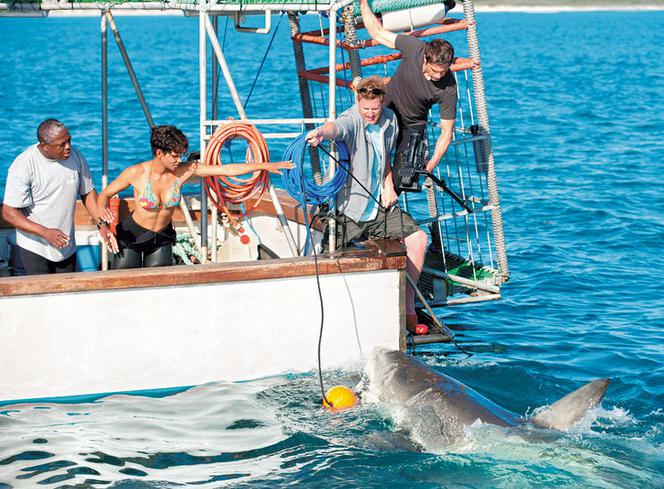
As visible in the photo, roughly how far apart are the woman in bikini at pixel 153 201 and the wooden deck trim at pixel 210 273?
0.96 metres

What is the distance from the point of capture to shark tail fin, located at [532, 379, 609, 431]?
630 cm

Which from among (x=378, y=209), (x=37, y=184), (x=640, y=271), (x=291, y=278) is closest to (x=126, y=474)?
(x=291, y=278)

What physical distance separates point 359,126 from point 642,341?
4.20 meters

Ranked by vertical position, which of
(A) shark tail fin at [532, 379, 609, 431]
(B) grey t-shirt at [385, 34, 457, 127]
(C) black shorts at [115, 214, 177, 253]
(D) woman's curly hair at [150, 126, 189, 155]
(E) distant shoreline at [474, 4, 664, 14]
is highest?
(E) distant shoreline at [474, 4, 664, 14]

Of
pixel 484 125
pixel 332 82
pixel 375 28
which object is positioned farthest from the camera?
pixel 484 125

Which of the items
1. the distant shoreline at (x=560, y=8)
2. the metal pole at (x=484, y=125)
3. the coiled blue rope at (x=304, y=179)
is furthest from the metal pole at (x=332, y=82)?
the distant shoreline at (x=560, y=8)

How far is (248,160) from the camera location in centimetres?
816

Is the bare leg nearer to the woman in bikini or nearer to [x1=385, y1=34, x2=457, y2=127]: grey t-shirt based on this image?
[x1=385, y1=34, x2=457, y2=127]: grey t-shirt

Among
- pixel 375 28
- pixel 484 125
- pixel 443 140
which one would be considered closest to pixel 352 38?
pixel 375 28

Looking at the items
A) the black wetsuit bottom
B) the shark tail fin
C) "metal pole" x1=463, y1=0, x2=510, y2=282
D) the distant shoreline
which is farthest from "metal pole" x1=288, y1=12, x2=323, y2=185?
the distant shoreline

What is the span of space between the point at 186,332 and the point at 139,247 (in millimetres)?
1306

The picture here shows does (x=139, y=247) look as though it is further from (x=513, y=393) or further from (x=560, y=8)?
(x=560, y=8)

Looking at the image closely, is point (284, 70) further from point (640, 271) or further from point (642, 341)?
point (642, 341)

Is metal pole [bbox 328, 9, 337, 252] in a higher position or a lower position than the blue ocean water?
higher
